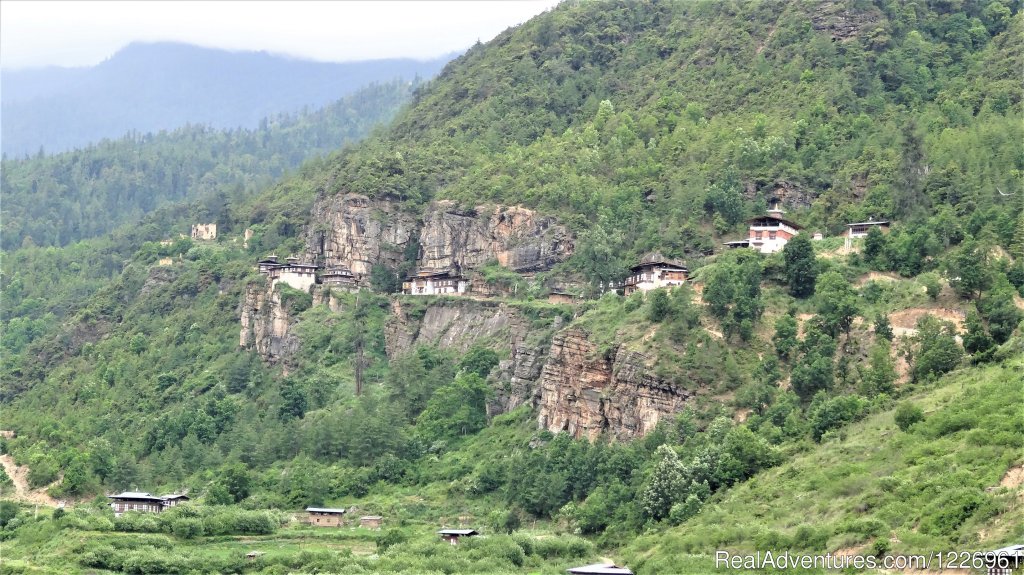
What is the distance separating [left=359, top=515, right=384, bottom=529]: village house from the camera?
83000mm

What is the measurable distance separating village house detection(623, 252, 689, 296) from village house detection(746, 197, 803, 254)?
4299mm

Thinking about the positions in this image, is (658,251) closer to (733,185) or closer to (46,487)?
(733,185)

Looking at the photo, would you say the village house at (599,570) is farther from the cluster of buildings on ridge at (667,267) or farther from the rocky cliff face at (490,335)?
the cluster of buildings on ridge at (667,267)

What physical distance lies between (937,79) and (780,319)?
35196 mm

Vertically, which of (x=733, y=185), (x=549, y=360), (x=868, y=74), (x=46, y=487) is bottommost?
(x=46, y=487)

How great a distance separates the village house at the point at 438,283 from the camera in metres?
108

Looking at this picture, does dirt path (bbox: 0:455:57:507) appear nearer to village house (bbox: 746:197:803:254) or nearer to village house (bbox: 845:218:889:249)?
village house (bbox: 746:197:803:254)

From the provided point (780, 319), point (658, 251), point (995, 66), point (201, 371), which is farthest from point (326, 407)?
point (995, 66)

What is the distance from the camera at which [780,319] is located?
84125 mm

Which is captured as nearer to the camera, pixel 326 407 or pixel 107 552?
pixel 107 552

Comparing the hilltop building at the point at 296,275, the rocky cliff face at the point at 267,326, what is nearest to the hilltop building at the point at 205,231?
the rocky cliff face at the point at 267,326

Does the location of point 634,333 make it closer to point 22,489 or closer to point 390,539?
point 390,539

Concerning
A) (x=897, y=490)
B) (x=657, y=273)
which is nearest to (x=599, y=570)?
(x=897, y=490)

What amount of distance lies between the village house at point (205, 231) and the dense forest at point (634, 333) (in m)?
1.98
